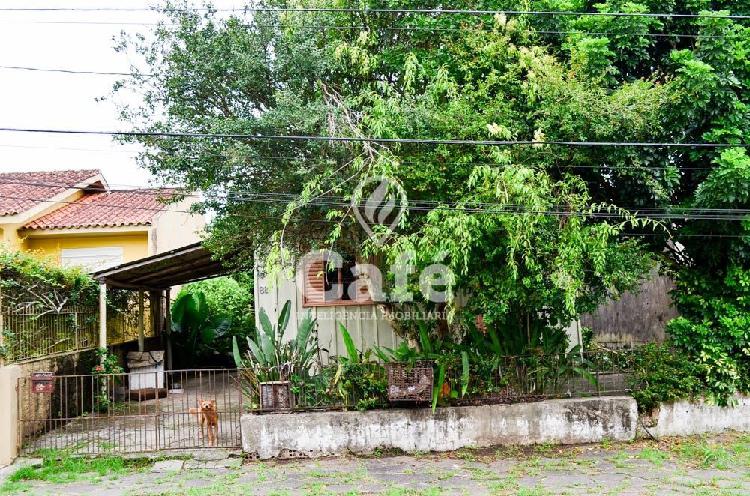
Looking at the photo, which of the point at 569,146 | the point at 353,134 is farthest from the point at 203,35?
the point at 569,146

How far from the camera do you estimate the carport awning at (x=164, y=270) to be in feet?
37.7

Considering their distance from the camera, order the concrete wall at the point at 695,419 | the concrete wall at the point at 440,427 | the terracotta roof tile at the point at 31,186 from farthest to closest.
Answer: the terracotta roof tile at the point at 31,186 → the concrete wall at the point at 695,419 → the concrete wall at the point at 440,427

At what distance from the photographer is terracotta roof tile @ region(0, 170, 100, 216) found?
16264mm

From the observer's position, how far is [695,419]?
30.8 ft

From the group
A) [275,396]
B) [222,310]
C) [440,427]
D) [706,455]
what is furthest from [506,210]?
[222,310]

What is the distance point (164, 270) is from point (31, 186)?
317 inches

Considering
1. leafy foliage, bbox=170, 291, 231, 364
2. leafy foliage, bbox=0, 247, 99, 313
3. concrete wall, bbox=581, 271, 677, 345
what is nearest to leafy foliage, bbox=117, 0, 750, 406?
leafy foliage, bbox=0, 247, 99, 313

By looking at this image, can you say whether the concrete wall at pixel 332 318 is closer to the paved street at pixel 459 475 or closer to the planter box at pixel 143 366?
the paved street at pixel 459 475

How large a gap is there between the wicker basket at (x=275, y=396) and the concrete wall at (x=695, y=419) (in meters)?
5.42

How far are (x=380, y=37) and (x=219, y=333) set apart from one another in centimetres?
1088

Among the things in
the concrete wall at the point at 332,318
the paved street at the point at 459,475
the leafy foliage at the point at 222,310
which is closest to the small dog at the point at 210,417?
the paved street at the point at 459,475

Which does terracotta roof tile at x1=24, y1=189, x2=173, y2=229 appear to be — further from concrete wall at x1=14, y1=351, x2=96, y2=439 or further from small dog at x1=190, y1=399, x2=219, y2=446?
small dog at x1=190, y1=399, x2=219, y2=446

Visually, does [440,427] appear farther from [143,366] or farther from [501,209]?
[143,366]

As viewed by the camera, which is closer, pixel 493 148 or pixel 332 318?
pixel 493 148
